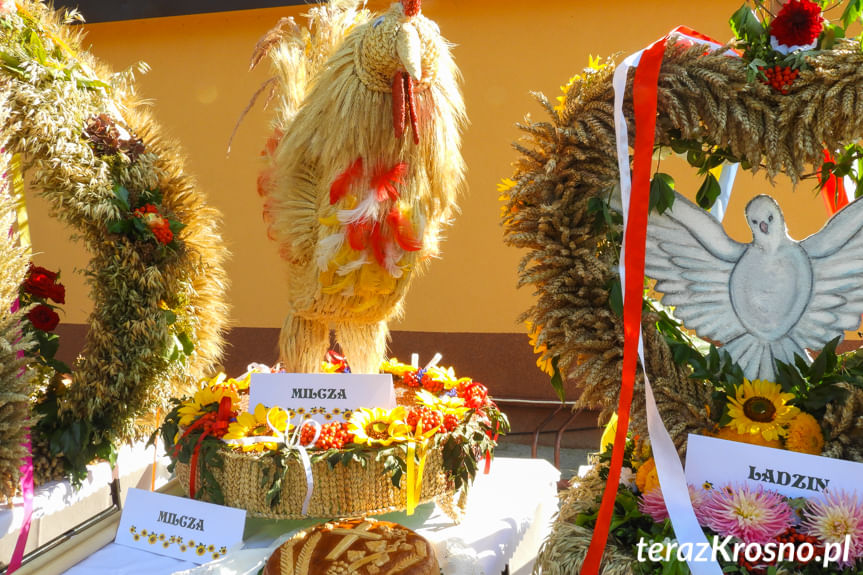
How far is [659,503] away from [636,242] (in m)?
0.37

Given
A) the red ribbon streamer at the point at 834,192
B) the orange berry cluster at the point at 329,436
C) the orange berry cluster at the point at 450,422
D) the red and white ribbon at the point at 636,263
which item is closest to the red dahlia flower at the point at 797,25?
the red and white ribbon at the point at 636,263

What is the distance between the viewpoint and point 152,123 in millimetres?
1456

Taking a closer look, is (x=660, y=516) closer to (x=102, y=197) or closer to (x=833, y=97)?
(x=833, y=97)

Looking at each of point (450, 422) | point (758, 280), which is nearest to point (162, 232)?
point (450, 422)

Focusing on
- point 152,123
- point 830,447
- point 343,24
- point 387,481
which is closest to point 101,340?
point 152,123

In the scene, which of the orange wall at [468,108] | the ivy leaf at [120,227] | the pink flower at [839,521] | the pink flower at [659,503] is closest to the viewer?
the pink flower at [839,521]

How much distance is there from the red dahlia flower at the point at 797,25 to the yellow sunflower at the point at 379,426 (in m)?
0.84

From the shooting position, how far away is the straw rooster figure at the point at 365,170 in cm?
129

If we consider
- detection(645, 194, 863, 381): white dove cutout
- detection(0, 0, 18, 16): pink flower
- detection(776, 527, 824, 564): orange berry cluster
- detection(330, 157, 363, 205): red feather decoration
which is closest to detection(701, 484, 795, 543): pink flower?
detection(776, 527, 824, 564): orange berry cluster

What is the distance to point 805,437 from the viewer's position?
3.30ft

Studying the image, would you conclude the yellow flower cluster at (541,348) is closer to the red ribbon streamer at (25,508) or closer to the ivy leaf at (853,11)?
the ivy leaf at (853,11)

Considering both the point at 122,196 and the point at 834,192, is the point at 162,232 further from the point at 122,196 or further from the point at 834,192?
the point at 834,192

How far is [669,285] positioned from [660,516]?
0.35 meters

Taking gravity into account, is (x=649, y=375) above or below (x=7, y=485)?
above
